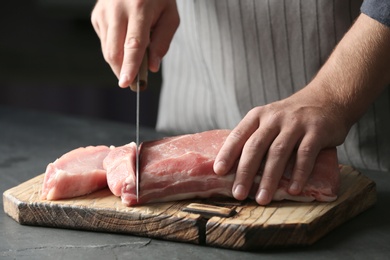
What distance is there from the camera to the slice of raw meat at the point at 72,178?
1779 millimetres

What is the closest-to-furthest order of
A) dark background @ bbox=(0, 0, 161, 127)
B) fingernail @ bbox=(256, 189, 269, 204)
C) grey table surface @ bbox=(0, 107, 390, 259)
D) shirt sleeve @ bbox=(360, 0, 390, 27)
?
grey table surface @ bbox=(0, 107, 390, 259) < fingernail @ bbox=(256, 189, 269, 204) < shirt sleeve @ bbox=(360, 0, 390, 27) < dark background @ bbox=(0, 0, 161, 127)

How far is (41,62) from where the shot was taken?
4.12 m

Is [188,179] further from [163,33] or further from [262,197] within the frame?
[163,33]

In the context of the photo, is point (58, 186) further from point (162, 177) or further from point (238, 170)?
point (238, 170)

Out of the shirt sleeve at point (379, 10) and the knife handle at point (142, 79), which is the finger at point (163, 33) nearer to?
the knife handle at point (142, 79)

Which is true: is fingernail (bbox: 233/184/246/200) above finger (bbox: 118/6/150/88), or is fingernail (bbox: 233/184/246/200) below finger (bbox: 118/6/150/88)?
below

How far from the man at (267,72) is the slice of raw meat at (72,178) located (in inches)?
8.3

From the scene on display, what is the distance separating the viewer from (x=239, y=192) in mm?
1729

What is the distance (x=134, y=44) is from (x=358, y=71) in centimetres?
51

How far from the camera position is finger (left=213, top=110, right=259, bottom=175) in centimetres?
175

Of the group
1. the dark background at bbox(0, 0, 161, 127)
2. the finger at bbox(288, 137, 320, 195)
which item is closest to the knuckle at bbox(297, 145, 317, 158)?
the finger at bbox(288, 137, 320, 195)

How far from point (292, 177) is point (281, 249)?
186 millimetres

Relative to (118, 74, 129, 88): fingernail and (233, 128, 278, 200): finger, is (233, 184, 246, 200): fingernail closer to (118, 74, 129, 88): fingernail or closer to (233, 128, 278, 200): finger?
(233, 128, 278, 200): finger

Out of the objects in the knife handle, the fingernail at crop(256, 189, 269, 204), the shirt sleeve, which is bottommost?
the fingernail at crop(256, 189, 269, 204)
